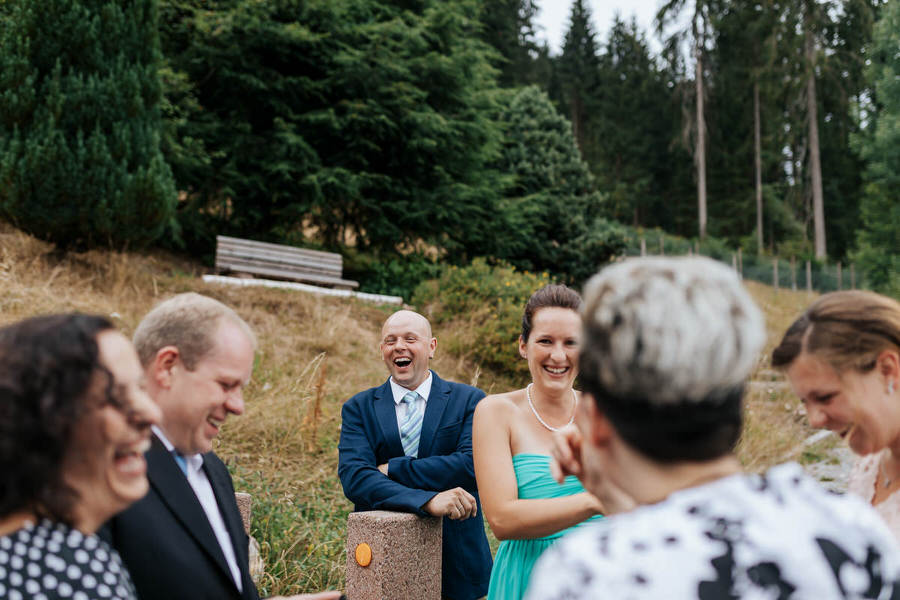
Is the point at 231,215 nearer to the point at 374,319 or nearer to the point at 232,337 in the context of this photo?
the point at 374,319

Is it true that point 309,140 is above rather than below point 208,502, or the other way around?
above

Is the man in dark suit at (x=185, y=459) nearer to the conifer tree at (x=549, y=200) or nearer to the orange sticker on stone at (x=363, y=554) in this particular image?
the orange sticker on stone at (x=363, y=554)

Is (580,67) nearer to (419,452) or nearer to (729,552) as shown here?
(419,452)

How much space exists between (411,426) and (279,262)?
9.75 meters

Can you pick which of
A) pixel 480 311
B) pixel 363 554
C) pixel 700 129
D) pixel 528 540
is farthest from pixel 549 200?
pixel 700 129

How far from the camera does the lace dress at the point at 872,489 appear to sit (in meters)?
1.84

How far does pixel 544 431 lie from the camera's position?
2.77 metres

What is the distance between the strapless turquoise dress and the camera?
2598 mm

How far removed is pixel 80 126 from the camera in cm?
998

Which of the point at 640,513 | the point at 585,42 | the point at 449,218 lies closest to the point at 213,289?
the point at 449,218

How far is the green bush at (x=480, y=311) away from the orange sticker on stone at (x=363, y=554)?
24.0ft

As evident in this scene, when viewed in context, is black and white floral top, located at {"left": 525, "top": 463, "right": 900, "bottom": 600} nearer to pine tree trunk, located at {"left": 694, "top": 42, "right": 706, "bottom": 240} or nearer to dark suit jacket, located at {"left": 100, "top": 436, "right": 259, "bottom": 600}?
dark suit jacket, located at {"left": 100, "top": 436, "right": 259, "bottom": 600}

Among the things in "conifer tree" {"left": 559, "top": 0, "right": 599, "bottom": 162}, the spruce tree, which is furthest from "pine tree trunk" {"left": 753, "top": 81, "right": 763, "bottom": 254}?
the spruce tree

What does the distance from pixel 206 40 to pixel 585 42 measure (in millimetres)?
38195
